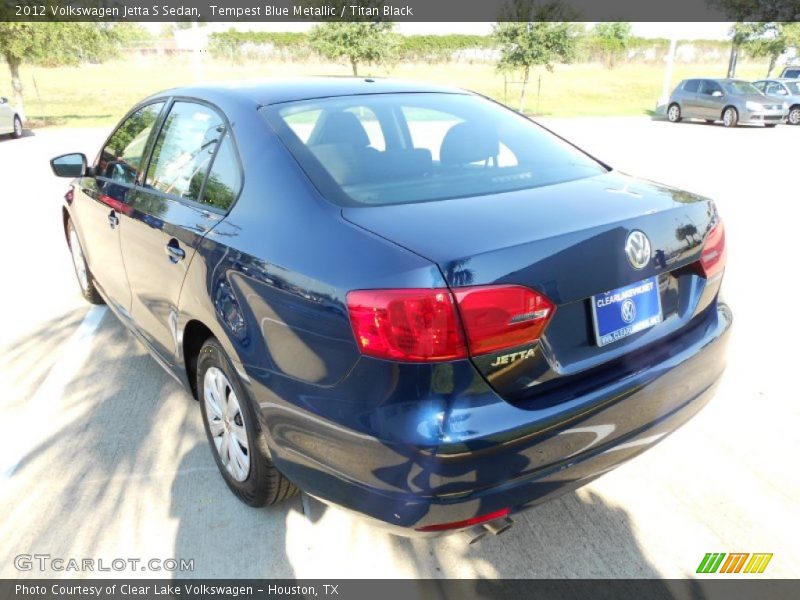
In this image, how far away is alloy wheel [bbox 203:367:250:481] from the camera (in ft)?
8.75

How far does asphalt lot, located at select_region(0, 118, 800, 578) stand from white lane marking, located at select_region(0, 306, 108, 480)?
0.04 ft

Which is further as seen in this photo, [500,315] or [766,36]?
[766,36]

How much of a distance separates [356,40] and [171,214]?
1192 inches

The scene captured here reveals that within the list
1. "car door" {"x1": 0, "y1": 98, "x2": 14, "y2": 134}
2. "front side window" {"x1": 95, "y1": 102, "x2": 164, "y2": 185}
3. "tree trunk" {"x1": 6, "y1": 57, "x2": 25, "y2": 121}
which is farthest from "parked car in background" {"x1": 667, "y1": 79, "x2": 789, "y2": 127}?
"tree trunk" {"x1": 6, "y1": 57, "x2": 25, "y2": 121}

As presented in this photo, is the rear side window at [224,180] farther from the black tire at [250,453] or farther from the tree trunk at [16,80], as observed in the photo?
the tree trunk at [16,80]

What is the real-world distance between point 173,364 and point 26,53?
87.9ft

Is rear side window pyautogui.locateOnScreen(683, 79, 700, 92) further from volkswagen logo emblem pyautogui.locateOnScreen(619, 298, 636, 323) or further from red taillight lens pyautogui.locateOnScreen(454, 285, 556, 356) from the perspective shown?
red taillight lens pyautogui.locateOnScreen(454, 285, 556, 356)

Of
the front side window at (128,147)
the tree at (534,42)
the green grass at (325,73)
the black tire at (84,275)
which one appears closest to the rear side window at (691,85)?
the green grass at (325,73)

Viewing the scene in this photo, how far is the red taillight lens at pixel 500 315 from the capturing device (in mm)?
1814

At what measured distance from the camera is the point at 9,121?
1955cm

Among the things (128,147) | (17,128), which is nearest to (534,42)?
(17,128)

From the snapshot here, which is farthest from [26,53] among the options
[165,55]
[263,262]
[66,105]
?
[165,55]

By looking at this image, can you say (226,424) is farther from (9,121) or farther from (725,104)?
(725,104)

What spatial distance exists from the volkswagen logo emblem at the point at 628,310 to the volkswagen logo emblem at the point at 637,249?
0.39ft
